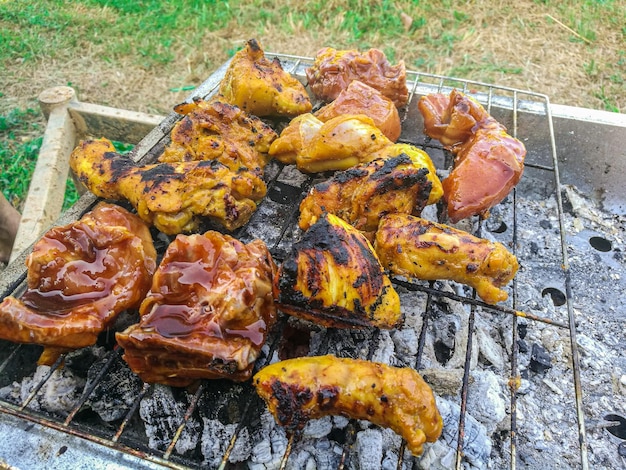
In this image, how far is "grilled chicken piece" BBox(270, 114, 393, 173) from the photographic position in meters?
2.98

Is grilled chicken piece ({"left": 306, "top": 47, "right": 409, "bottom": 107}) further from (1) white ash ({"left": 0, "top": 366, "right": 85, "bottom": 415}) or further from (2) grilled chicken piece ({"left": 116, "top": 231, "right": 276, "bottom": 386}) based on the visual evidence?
(1) white ash ({"left": 0, "top": 366, "right": 85, "bottom": 415})

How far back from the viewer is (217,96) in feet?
12.1

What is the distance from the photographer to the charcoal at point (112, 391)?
2418mm

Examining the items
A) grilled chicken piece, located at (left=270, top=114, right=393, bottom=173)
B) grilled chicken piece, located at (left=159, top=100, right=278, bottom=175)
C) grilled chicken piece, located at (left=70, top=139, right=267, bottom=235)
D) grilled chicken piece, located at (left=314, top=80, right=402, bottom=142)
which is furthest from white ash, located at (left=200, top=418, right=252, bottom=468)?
grilled chicken piece, located at (left=314, top=80, right=402, bottom=142)

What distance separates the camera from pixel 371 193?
8.76ft

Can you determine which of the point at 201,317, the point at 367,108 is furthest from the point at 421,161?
the point at 201,317

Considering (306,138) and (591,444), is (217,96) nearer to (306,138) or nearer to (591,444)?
(306,138)

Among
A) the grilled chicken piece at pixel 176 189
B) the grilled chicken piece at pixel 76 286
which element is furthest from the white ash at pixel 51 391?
the grilled chicken piece at pixel 176 189

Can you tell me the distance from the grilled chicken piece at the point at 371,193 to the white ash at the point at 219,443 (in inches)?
44.2

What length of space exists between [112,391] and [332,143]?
5.99 feet

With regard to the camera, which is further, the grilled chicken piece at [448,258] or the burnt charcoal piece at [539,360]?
the burnt charcoal piece at [539,360]

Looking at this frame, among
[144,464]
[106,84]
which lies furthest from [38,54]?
[144,464]

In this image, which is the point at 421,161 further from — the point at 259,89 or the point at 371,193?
the point at 259,89

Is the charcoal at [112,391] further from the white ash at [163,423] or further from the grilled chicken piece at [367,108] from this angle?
the grilled chicken piece at [367,108]
